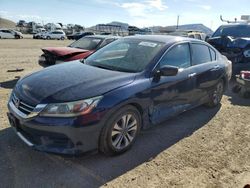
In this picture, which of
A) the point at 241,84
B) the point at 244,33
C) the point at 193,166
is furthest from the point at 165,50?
the point at 244,33

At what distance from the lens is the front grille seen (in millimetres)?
3518

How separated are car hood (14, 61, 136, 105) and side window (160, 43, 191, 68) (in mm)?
779

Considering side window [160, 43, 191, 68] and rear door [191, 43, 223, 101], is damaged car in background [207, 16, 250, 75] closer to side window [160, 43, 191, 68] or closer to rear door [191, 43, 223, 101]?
rear door [191, 43, 223, 101]

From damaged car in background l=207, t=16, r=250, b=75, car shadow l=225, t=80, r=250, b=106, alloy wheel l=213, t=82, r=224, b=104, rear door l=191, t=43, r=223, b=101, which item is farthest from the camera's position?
damaged car in background l=207, t=16, r=250, b=75

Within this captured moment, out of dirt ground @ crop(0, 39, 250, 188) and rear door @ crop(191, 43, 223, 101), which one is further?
rear door @ crop(191, 43, 223, 101)

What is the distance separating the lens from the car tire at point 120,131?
365cm

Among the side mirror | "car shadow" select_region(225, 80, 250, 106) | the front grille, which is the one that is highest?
the side mirror

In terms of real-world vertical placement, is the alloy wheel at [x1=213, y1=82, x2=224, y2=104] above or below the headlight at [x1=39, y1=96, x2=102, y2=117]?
below

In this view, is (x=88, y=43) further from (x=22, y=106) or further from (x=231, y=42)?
(x=22, y=106)

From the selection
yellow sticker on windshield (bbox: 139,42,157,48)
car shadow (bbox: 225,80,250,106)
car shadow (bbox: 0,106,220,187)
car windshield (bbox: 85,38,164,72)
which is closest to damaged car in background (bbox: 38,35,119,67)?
car windshield (bbox: 85,38,164,72)

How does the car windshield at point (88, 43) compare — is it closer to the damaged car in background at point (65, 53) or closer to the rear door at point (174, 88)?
the damaged car in background at point (65, 53)

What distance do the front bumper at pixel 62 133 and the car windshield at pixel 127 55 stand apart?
1.22m

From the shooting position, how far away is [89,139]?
3475 mm

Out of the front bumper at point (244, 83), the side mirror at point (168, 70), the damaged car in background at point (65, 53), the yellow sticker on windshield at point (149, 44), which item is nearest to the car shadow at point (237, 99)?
the front bumper at point (244, 83)
